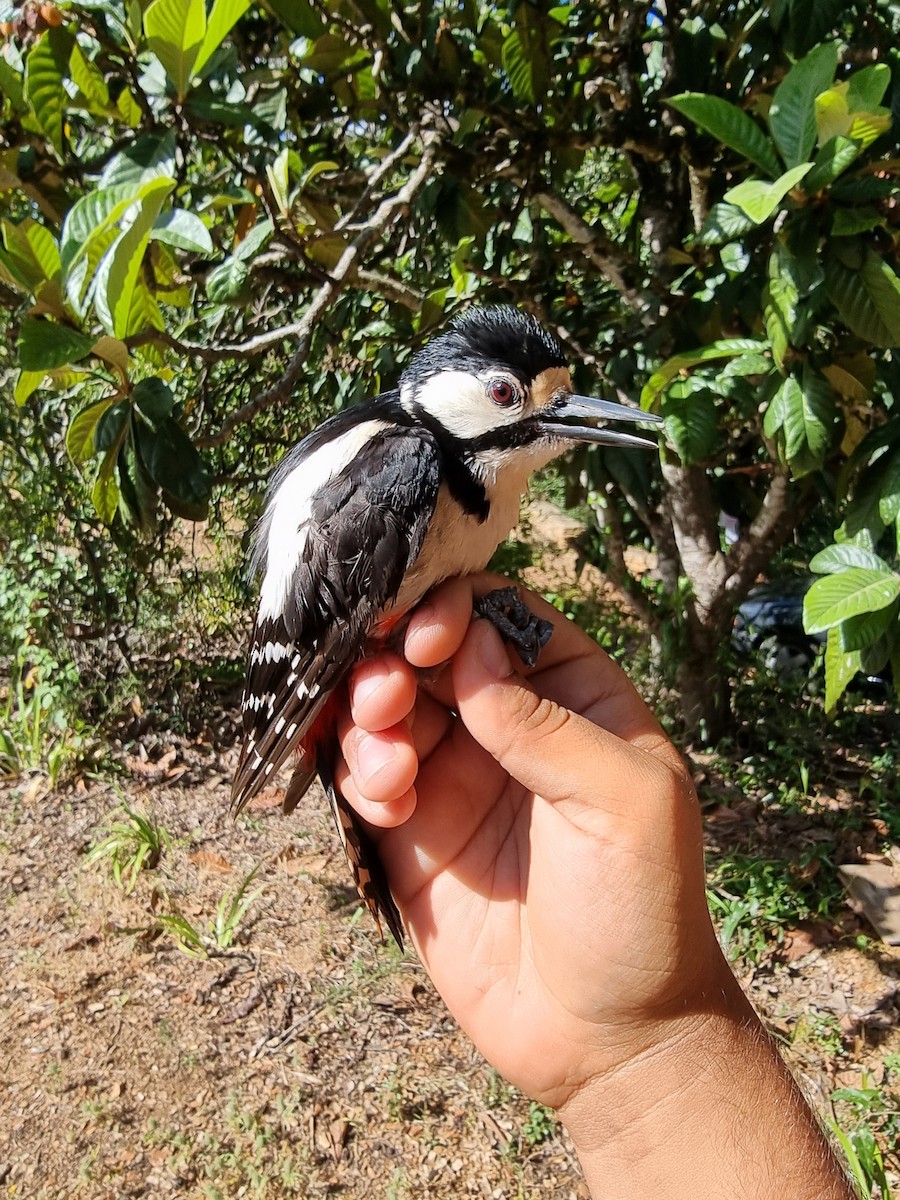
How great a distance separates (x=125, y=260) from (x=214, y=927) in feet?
8.19

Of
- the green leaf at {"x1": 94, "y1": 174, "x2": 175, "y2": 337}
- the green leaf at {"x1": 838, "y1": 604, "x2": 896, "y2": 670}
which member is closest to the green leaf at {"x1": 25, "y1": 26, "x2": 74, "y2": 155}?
the green leaf at {"x1": 94, "y1": 174, "x2": 175, "y2": 337}

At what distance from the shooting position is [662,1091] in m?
1.60

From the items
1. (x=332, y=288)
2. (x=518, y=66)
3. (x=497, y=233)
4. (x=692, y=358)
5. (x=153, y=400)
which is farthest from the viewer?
(x=497, y=233)

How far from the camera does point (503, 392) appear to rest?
6.32 ft

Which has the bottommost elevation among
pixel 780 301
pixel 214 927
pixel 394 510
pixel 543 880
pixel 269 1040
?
pixel 214 927

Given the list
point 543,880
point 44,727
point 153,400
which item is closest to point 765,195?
point 153,400

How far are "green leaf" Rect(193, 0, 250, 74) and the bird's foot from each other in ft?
4.38

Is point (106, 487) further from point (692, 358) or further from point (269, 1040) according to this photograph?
point (269, 1040)

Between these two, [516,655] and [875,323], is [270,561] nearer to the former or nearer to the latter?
[516,655]

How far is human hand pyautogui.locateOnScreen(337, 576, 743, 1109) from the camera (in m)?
1.58

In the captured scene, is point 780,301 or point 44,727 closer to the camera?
point 780,301

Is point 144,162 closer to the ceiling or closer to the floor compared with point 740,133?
closer to the floor

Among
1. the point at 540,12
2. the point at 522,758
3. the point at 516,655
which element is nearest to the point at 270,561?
the point at 516,655

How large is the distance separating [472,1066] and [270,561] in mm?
1750
